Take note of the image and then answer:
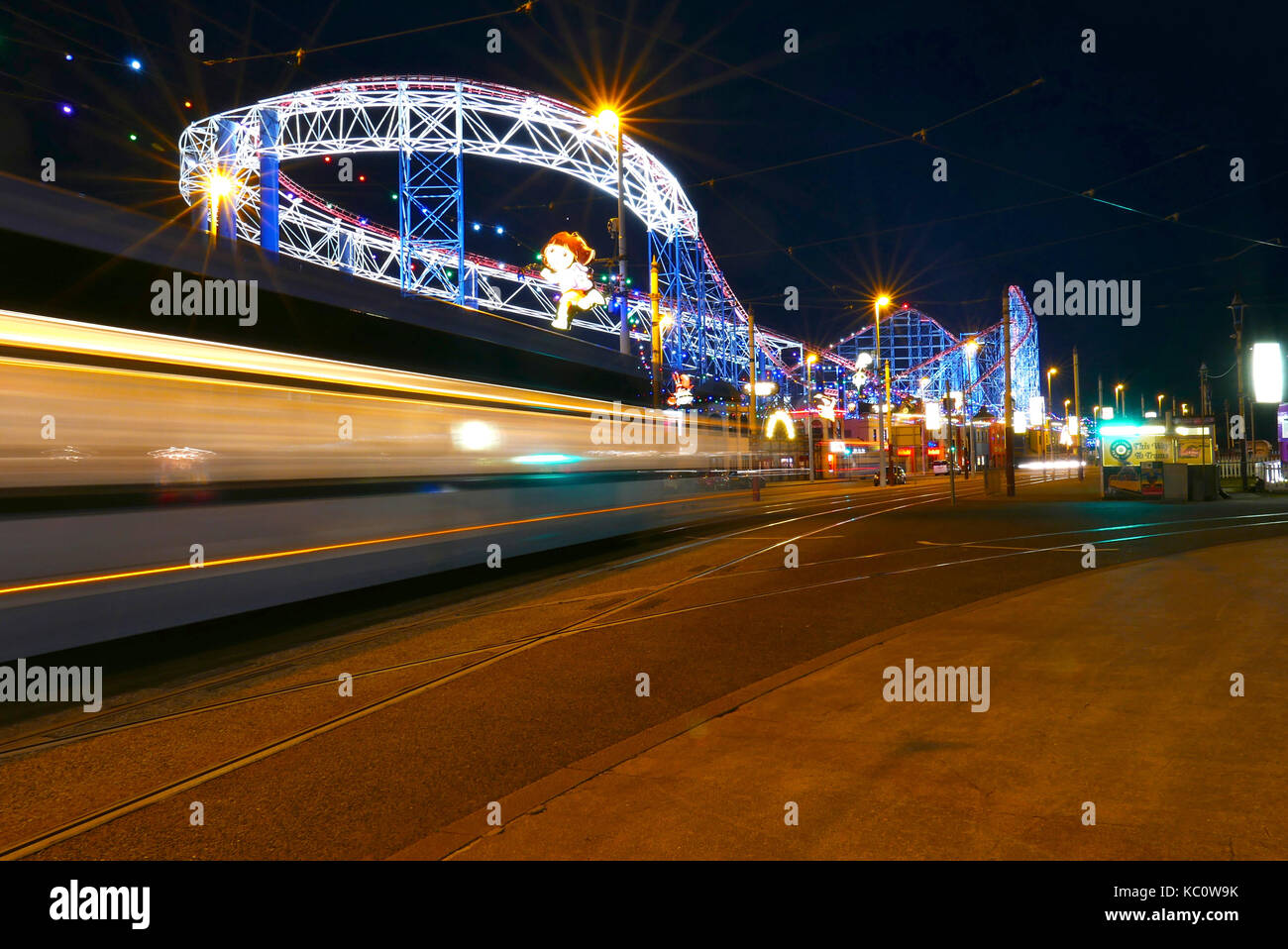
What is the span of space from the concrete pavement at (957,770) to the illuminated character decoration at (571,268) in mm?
16882

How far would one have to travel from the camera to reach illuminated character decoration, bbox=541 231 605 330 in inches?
874

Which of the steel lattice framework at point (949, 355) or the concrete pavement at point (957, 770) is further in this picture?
the steel lattice framework at point (949, 355)

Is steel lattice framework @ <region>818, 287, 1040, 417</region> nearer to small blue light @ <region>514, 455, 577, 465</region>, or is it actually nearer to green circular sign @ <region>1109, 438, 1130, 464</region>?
green circular sign @ <region>1109, 438, 1130, 464</region>

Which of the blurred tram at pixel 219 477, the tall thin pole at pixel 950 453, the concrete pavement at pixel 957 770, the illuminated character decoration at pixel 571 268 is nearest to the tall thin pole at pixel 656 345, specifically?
the illuminated character decoration at pixel 571 268

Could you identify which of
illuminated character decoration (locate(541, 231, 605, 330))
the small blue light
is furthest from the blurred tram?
illuminated character decoration (locate(541, 231, 605, 330))

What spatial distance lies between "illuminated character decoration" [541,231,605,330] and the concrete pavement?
16.9 metres

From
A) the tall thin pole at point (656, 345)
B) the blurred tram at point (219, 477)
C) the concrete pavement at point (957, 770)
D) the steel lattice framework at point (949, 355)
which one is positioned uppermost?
the steel lattice framework at point (949, 355)

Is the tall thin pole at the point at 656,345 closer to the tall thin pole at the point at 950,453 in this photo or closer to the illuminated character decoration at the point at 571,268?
the illuminated character decoration at the point at 571,268

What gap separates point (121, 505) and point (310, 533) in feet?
6.04

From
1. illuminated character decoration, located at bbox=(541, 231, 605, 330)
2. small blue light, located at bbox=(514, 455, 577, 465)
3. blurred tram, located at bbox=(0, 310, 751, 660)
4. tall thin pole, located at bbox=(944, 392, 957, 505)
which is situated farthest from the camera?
tall thin pole, located at bbox=(944, 392, 957, 505)

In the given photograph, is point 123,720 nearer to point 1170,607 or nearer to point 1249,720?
point 1249,720

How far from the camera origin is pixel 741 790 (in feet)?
13.4

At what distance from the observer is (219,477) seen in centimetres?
672

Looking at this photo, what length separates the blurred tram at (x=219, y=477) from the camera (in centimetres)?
548
